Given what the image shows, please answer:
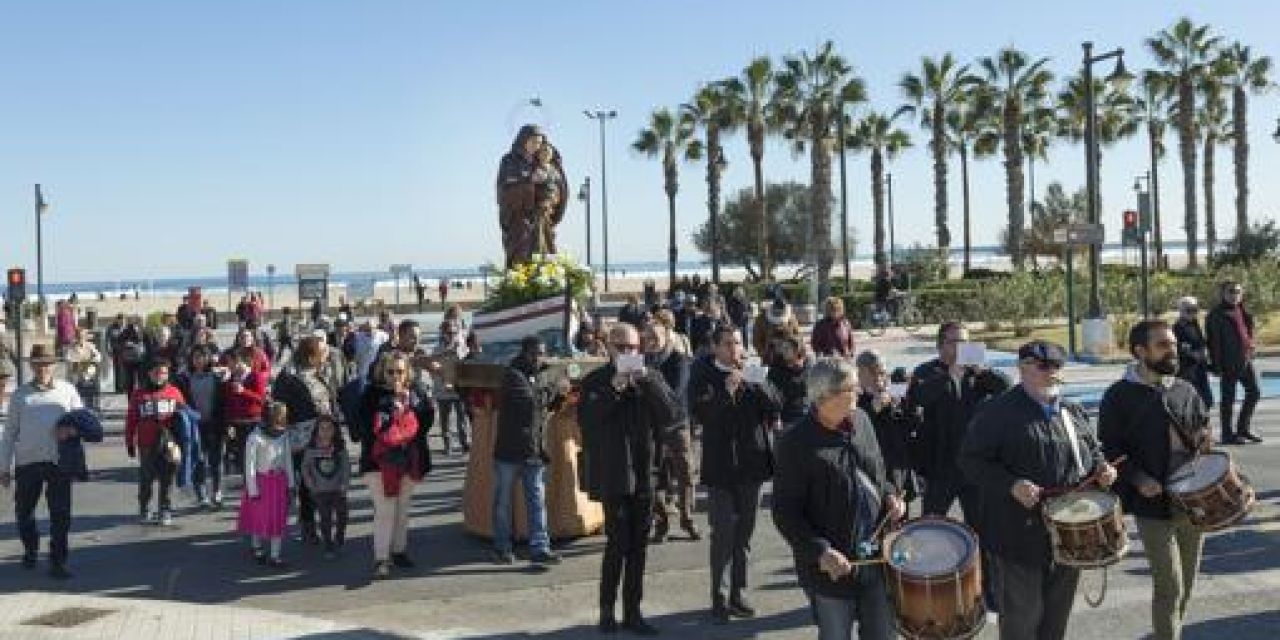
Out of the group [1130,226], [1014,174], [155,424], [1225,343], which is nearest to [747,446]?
[155,424]

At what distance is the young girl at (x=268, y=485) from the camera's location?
1007cm

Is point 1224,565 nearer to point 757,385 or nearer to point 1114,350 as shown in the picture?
point 757,385

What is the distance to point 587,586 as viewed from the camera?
9.00 metres

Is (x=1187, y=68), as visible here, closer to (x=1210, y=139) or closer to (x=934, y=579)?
(x=1210, y=139)

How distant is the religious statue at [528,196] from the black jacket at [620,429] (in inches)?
237

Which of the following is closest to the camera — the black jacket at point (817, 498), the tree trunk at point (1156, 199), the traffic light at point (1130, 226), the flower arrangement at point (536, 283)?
the black jacket at point (817, 498)

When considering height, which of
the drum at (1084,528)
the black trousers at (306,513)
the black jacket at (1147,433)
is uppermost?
the black jacket at (1147,433)

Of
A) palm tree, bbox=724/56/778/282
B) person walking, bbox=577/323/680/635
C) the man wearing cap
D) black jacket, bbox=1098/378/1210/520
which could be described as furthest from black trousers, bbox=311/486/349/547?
palm tree, bbox=724/56/778/282

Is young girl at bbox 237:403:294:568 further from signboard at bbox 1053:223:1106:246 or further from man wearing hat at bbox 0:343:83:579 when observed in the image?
signboard at bbox 1053:223:1106:246

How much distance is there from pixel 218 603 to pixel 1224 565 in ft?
22.0

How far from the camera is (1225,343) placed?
14.0 meters

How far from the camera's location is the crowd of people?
562 centimetres

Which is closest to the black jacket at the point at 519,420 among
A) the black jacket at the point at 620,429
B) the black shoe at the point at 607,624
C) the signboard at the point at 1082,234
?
the black jacket at the point at 620,429

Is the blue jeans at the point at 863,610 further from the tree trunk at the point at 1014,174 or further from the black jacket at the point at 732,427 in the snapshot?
the tree trunk at the point at 1014,174
